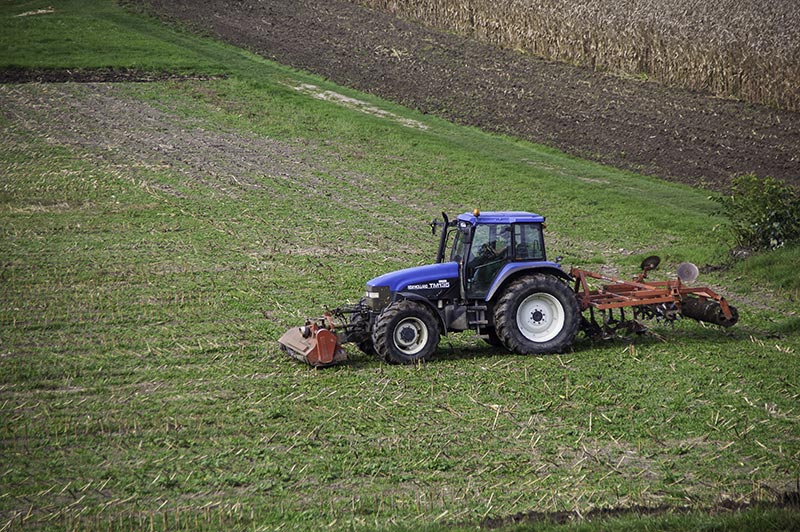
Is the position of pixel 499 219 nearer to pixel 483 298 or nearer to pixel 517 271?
pixel 517 271

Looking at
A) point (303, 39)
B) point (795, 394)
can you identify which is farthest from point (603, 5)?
point (795, 394)

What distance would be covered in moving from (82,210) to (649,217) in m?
14.0

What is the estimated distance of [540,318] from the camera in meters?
13.9

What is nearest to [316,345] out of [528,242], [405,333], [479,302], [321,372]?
[321,372]

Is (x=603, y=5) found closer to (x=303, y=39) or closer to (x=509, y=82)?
(x=509, y=82)

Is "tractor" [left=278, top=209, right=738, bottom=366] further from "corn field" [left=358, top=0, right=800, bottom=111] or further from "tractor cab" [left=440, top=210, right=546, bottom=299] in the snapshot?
"corn field" [left=358, top=0, right=800, bottom=111]

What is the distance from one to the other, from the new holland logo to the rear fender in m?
0.64

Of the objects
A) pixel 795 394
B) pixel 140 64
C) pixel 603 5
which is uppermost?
pixel 603 5

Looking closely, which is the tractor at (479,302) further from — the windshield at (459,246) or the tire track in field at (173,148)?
the tire track in field at (173,148)

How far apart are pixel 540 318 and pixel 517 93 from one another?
21.8 m

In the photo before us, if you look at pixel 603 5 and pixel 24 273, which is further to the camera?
pixel 603 5

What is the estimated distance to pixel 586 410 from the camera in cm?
1138

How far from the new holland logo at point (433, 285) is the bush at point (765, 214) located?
883 cm

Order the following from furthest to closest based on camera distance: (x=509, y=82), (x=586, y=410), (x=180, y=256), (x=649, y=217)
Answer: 1. (x=509, y=82)
2. (x=649, y=217)
3. (x=180, y=256)
4. (x=586, y=410)
